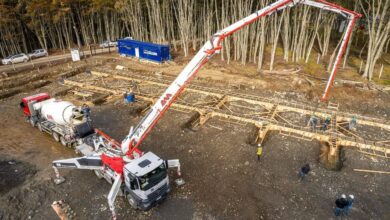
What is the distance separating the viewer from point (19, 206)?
13070 mm

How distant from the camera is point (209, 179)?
48.4ft

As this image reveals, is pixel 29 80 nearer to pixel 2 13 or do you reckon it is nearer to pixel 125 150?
pixel 2 13

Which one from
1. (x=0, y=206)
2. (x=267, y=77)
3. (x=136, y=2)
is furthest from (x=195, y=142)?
(x=136, y=2)

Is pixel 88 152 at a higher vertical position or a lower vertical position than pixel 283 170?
higher

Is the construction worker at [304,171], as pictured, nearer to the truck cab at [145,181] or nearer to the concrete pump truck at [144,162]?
the concrete pump truck at [144,162]

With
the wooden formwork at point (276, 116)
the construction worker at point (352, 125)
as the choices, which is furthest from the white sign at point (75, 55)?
the construction worker at point (352, 125)

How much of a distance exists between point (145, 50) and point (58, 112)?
1897cm

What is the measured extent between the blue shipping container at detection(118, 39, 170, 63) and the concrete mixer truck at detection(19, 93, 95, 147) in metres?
16.1

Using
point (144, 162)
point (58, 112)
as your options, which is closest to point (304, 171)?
point (144, 162)

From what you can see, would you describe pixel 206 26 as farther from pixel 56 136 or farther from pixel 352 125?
pixel 56 136

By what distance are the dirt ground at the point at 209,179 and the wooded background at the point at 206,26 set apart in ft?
48.2

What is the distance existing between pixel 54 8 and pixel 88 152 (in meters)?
30.0

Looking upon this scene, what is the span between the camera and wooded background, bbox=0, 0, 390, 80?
101 feet

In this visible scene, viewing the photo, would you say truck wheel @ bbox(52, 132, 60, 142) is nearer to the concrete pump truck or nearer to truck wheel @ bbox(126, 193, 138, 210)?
the concrete pump truck
